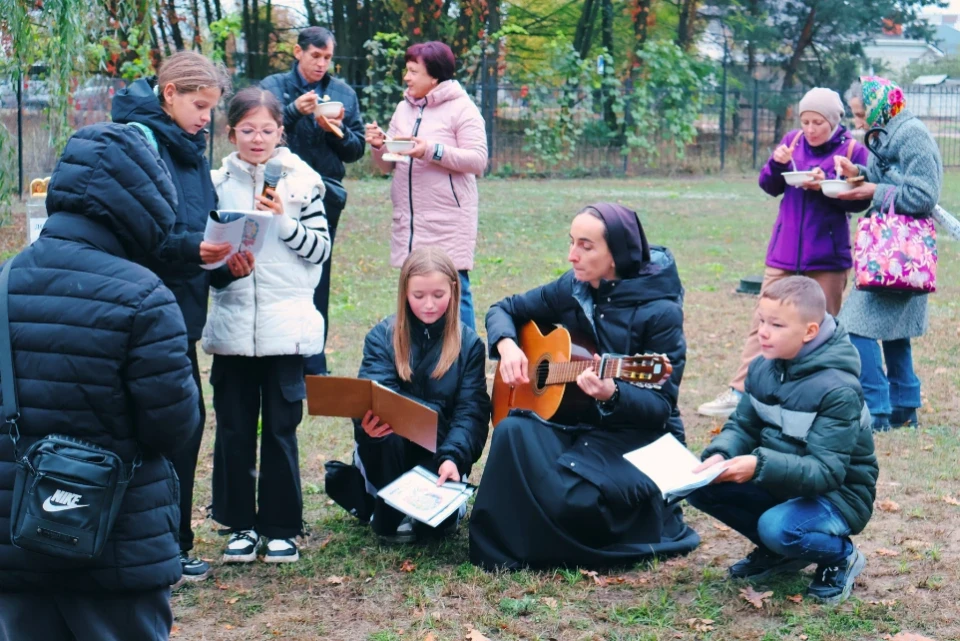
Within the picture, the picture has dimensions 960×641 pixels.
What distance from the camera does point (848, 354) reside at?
13.9 feet

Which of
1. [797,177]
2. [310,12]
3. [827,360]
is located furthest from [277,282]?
[310,12]

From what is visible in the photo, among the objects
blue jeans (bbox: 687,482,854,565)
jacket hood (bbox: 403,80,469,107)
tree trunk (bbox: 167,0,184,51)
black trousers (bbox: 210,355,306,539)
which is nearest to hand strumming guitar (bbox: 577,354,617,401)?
blue jeans (bbox: 687,482,854,565)

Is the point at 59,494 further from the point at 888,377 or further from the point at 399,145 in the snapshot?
the point at 888,377

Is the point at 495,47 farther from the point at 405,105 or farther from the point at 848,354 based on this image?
the point at 848,354

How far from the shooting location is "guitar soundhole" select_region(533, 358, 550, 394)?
4.90 m

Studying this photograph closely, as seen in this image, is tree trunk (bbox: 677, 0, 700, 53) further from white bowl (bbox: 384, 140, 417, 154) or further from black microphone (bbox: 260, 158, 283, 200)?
black microphone (bbox: 260, 158, 283, 200)

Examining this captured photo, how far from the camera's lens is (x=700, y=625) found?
13.5 ft

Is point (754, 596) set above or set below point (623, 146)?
below

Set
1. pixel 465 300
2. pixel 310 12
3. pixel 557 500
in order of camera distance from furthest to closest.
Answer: pixel 310 12
pixel 465 300
pixel 557 500

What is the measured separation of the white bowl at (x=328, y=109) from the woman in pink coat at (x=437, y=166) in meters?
0.29

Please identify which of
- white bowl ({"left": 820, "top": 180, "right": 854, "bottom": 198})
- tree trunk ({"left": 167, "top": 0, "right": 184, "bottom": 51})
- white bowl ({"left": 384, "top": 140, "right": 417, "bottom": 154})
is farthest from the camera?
tree trunk ({"left": 167, "top": 0, "right": 184, "bottom": 51})

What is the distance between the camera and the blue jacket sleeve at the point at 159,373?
2910mm

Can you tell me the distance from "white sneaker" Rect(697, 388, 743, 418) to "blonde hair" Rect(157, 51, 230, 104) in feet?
12.9

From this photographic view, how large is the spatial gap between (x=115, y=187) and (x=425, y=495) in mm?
2100
